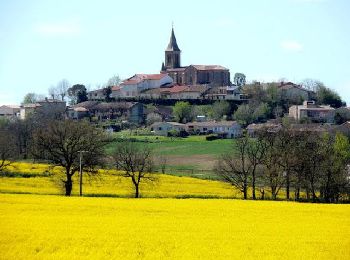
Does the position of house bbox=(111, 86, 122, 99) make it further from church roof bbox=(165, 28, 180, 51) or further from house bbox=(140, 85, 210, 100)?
church roof bbox=(165, 28, 180, 51)

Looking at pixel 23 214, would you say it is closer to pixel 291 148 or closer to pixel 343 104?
pixel 291 148

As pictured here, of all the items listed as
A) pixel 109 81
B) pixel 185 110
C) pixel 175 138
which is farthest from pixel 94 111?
pixel 109 81

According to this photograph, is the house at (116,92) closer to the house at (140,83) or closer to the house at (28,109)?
the house at (140,83)

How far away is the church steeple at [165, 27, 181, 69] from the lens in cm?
14775

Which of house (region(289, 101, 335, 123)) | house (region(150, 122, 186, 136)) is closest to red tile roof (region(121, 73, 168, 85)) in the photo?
house (region(289, 101, 335, 123))

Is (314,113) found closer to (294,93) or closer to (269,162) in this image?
(294,93)

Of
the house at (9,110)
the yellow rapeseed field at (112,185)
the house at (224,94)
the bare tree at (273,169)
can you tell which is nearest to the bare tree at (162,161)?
the yellow rapeseed field at (112,185)

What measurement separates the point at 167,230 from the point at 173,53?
125909mm

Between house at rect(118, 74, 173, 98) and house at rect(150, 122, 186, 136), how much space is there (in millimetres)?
32395

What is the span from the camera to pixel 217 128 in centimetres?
9869

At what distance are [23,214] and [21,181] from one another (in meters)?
19.0

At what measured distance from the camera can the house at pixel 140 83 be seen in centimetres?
13488

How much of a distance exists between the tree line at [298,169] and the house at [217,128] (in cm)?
4894

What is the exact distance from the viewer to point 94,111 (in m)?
117
